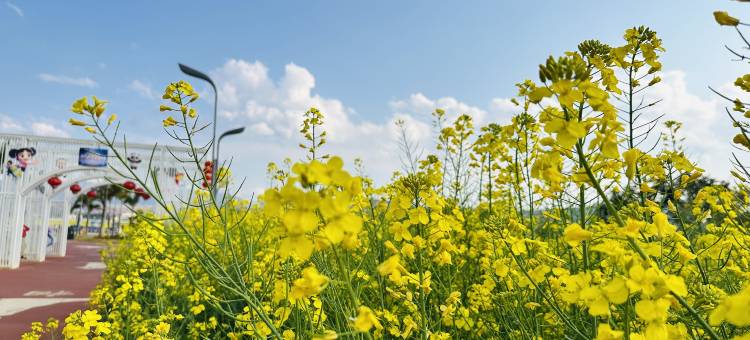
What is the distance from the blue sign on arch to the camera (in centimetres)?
1153

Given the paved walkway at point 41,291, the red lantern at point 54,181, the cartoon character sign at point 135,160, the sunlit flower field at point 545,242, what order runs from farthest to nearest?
the red lantern at point 54,181 → the cartoon character sign at point 135,160 → the paved walkway at point 41,291 → the sunlit flower field at point 545,242

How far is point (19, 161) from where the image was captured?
11422mm

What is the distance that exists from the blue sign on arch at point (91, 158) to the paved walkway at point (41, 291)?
275cm

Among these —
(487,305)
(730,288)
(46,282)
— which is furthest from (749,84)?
(46,282)

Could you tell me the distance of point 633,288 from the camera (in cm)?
84

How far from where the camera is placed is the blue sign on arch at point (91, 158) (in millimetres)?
11531

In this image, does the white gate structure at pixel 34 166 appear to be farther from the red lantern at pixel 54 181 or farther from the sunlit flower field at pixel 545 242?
the sunlit flower field at pixel 545 242

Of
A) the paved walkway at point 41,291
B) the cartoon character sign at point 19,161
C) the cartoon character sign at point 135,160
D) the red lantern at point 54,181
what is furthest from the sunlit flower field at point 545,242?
the red lantern at point 54,181

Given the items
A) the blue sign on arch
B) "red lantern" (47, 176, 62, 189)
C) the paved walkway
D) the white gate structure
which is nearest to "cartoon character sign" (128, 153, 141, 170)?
the white gate structure

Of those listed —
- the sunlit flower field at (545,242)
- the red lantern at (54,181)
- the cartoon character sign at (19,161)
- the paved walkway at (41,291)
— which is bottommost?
the paved walkway at (41,291)

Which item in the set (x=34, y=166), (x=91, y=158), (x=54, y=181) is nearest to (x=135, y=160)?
(x=91, y=158)

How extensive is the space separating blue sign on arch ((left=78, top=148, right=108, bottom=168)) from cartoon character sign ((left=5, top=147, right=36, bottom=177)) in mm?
1227

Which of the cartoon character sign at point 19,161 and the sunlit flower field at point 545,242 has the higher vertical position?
the cartoon character sign at point 19,161

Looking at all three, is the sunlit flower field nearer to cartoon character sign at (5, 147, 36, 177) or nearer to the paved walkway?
the paved walkway
